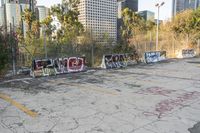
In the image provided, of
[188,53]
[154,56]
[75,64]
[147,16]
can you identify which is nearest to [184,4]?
[147,16]

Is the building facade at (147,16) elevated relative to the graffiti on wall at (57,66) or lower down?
elevated

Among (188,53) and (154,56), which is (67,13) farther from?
(188,53)

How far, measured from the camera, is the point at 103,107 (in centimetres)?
770

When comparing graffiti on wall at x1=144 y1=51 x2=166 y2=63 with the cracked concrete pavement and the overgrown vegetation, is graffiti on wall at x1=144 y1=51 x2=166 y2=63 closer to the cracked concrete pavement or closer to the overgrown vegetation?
the overgrown vegetation

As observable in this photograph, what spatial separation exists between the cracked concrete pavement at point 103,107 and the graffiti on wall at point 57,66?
216 centimetres

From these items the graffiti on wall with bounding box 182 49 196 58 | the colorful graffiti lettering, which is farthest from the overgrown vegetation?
the graffiti on wall with bounding box 182 49 196 58

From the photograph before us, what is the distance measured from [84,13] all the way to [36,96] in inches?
1120

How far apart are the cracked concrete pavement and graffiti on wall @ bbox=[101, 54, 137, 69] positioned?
233 inches

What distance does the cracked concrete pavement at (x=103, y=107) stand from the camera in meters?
6.02

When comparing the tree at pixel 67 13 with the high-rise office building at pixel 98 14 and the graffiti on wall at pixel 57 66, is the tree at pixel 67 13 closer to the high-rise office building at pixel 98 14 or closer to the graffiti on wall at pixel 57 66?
the high-rise office building at pixel 98 14

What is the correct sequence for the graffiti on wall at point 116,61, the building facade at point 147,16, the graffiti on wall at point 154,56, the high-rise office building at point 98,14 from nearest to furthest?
the graffiti on wall at point 116,61 → the graffiti on wall at point 154,56 → the high-rise office building at point 98,14 → the building facade at point 147,16

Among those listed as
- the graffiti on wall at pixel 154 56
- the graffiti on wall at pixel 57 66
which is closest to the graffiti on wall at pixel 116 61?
the graffiti on wall at pixel 57 66

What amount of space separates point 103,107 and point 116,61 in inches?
432

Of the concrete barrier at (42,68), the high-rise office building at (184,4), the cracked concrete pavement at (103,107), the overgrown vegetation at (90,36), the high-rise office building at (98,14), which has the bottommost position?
the cracked concrete pavement at (103,107)
